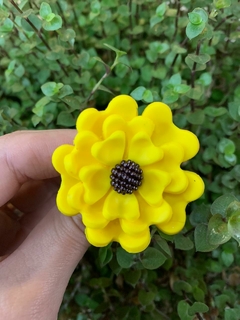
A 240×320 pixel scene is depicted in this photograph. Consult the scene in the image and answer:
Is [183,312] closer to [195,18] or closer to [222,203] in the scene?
[222,203]

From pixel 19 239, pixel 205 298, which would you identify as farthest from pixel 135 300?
pixel 19 239

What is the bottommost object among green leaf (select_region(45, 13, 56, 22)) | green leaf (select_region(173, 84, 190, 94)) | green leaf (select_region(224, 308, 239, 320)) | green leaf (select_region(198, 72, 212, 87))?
green leaf (select_region(224, 308, 239, 320))

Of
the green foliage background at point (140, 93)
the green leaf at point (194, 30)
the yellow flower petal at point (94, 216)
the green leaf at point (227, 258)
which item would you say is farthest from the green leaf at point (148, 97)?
the green leaf at point (227, 258)

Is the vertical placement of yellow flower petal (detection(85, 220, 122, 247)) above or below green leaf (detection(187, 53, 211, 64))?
below

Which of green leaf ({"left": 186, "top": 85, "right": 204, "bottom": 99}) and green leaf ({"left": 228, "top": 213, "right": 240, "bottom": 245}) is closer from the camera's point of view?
green leaf ({"left": 228, "top": 213, "right": 240, "bottom": 245})

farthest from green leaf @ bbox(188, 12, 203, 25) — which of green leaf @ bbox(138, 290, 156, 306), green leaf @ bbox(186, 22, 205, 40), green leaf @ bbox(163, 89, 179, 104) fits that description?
green leaf @ bbox(138, 290, 156, 306)

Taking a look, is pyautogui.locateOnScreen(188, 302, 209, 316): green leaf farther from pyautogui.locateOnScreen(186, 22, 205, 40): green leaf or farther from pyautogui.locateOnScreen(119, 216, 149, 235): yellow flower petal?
pyautogui.locateOnScreen(186, 22, 205, 40): green leaf

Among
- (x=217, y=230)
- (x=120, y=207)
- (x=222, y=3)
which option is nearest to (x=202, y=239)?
(x=217, y=230)

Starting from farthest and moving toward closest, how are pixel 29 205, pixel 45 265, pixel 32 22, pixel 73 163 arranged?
pixel 29 205 → pixel 32 22 → pixel 45 265 → pixel 73 163
